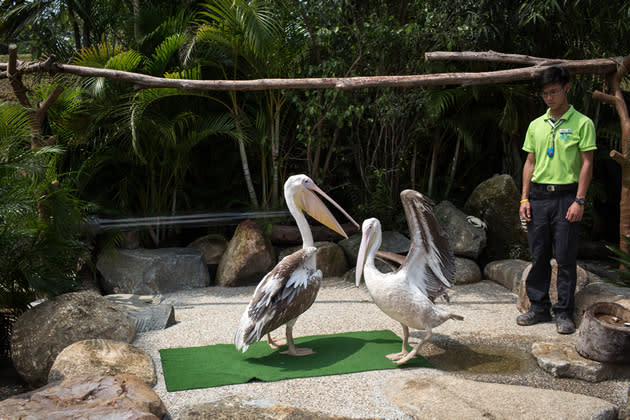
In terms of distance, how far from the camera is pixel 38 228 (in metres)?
4.95

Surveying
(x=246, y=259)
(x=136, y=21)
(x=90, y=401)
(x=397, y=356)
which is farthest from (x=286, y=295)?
(x=136, y=21)

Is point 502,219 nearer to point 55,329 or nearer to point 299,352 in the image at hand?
point 299,352

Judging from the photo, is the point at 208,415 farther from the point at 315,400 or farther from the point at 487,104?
the point at 487,104

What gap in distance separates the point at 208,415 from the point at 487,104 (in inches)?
269

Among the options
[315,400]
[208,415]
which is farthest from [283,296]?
[208,415]

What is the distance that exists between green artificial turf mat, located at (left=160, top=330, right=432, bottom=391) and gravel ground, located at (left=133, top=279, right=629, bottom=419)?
85mm

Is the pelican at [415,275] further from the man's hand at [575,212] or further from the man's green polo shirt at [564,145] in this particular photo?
the man's green polo shirt at [564,145]

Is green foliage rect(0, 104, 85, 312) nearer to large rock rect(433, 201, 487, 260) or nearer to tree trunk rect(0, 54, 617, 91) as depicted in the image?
tree trunk rect(0, 54, 617, 91)

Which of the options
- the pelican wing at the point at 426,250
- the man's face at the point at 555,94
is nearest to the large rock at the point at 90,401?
the pelican wing at the point at 426,250

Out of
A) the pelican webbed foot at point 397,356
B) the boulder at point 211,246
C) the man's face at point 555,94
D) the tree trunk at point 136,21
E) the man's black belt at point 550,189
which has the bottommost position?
the pelican webbed foot at point 397,356

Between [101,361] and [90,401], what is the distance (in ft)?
2.61

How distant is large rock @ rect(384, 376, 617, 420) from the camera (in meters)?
3.40

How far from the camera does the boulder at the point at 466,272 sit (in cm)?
708

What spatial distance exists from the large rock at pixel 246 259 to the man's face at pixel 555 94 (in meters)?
4.05
